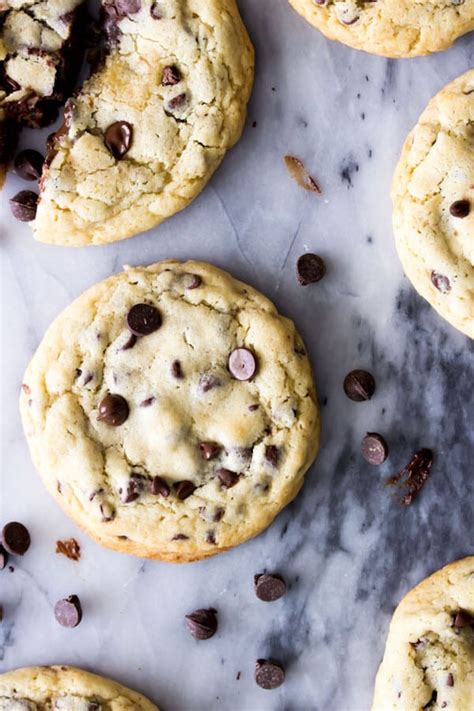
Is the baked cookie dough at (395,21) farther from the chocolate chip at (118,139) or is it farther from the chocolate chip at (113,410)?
the chocolate chip at (113,410)

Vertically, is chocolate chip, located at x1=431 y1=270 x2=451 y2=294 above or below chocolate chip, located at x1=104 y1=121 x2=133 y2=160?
above

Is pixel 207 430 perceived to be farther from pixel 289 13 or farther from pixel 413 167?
pixel 289 13

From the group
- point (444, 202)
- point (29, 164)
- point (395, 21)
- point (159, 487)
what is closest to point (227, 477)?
point (159, 487)

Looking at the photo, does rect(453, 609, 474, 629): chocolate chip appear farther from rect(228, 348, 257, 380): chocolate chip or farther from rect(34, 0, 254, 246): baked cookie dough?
rect(34, 0, 254, 246): baked cookie dough

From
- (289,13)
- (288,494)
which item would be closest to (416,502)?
(288,494)

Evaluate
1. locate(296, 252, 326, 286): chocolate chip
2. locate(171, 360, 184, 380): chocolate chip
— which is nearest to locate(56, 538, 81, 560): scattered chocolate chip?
locate(171, 360, 184, 380): chocolate chip

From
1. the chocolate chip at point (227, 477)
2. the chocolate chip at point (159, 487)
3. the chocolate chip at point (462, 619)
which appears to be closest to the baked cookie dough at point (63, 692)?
the chocolate chip at point (159, 487)

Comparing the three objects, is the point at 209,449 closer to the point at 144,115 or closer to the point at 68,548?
the point at 68,548
